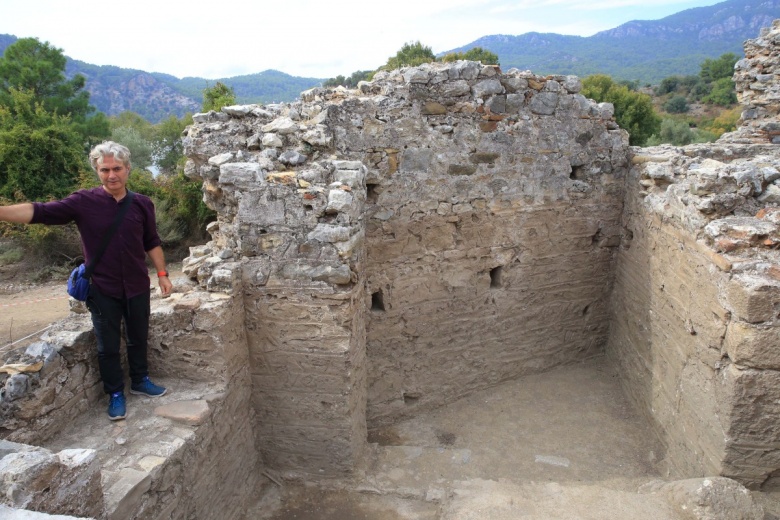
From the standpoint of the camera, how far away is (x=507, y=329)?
6.00m

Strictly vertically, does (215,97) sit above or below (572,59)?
below

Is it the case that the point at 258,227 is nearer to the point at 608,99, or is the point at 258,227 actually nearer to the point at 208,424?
the point at 208,424

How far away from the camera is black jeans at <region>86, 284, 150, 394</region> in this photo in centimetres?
335

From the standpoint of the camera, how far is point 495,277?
233 inches

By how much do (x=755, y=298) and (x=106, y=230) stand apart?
4.28 meters

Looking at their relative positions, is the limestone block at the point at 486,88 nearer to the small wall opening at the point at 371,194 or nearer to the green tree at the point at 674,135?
Answer: the small wall opening at the point at 371,194

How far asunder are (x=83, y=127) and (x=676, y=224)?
67.7 ft

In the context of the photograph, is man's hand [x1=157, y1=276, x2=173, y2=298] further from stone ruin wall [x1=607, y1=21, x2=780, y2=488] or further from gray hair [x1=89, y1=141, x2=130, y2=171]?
stone ruin wall [x1=607, y1=21, x2=780, y2=488]

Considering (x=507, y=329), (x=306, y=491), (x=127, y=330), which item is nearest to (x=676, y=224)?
(x=507, y=329)

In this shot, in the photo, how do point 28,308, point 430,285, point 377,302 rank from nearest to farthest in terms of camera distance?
point 377,302 < point 430,285 < point 28,308

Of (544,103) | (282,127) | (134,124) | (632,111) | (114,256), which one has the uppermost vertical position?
(134,124)

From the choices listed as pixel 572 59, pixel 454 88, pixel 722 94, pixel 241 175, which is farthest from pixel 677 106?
pixel 572 59

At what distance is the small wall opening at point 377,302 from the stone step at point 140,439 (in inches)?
77.0

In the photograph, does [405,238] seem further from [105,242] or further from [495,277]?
[105,242]
